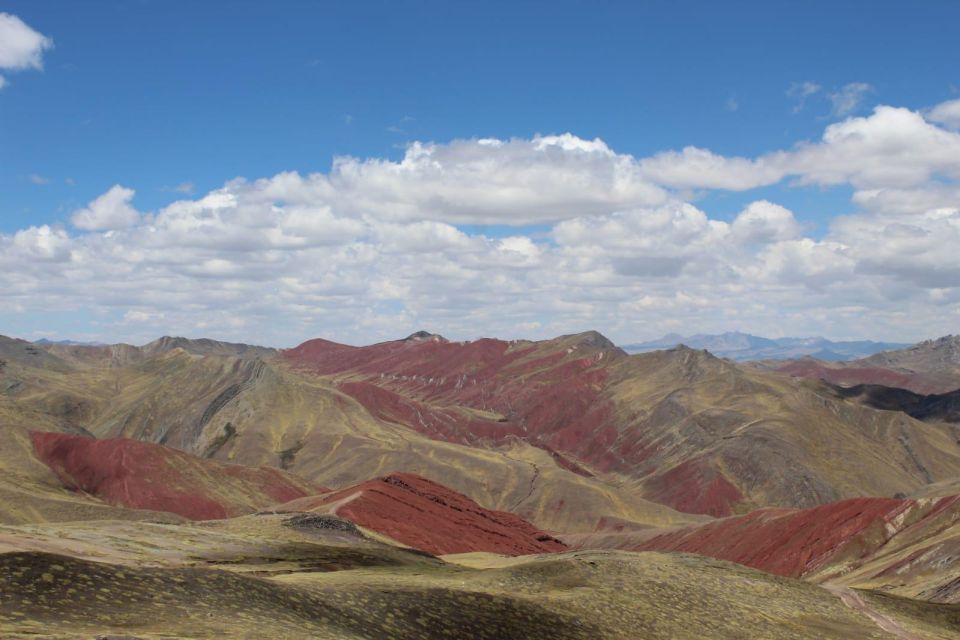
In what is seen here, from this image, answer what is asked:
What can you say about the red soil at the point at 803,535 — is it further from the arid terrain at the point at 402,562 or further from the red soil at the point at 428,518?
the red soil at the point at 428,518

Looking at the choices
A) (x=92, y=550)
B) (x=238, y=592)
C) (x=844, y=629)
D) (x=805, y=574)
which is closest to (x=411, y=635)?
(x=238, y=592)

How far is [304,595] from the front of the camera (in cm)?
3438

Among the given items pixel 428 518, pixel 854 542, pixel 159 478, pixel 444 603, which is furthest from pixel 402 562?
pixel 159 478

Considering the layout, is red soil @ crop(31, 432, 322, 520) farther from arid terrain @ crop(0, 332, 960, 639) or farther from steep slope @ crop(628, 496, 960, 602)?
steep slope @ crop(628, 496, 960, 602)

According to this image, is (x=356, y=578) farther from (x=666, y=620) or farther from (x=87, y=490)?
(x=87, y=490)

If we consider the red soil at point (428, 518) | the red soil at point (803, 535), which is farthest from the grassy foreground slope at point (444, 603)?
the red soil at point (803, 535)

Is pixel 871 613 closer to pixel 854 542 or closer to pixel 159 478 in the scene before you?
pixel 854 542

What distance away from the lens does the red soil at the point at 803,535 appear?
342ft

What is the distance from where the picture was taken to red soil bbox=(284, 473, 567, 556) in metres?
105

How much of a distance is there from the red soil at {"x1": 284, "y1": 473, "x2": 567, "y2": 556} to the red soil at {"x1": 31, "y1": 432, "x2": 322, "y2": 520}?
31.8m

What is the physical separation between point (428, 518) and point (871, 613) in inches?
2718

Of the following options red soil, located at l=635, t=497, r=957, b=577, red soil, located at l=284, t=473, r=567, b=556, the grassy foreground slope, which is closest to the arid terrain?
the grassy foreground slope

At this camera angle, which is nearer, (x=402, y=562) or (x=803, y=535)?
(x=402, y=562)

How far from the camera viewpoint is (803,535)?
11281 centimetres
